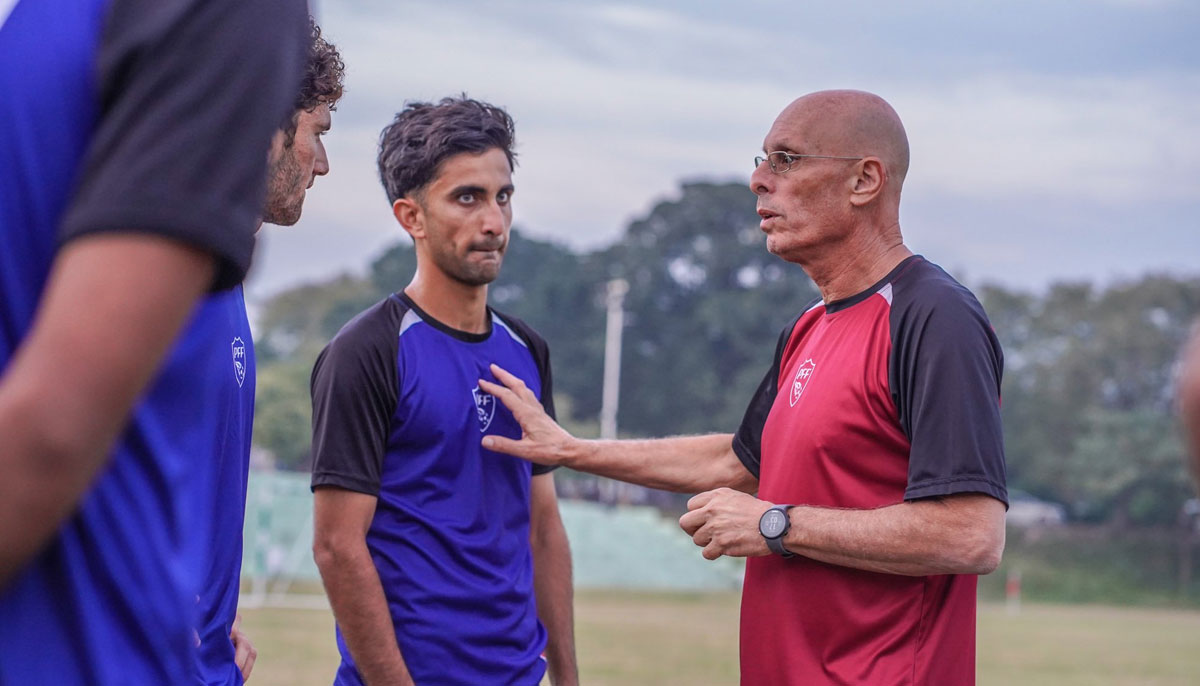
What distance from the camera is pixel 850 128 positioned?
4074mm

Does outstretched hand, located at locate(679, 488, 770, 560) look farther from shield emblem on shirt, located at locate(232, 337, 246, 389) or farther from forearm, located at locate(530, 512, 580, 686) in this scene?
shield emblem on shirt, located at locate(232, 337, 246, 389)

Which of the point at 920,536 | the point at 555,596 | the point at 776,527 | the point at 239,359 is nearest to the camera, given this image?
the point at 239,359

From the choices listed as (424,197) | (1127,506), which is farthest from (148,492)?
(1127,506)

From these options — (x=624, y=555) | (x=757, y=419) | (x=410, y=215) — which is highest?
(x=410, y=215)

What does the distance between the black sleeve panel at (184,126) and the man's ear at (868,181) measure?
304 centimetres

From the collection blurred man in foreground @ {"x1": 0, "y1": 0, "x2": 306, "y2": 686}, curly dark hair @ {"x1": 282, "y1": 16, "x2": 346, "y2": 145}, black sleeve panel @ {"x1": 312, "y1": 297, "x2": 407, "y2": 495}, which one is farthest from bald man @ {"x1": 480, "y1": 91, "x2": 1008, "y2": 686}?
blurred man in foreground @ {"x1": 0, "y1": 0, "x2": 306, "y2": 686}

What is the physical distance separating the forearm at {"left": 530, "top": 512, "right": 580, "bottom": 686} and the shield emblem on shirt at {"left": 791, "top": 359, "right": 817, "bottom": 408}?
1.13m

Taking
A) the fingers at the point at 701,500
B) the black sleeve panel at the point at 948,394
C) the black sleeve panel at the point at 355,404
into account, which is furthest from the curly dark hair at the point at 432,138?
the black sleeve panel at the point at 948,394

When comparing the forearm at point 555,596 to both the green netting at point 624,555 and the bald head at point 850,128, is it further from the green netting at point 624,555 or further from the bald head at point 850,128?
the green netting at point 624,555

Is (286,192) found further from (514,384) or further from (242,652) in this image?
(514,384)

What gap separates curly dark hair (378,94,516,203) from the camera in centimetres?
446

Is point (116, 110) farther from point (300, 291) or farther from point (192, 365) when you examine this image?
point (300, 291)

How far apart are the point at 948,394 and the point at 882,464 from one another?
14.0 inches

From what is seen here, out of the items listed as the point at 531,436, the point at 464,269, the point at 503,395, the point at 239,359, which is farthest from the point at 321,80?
the point at 531,436
